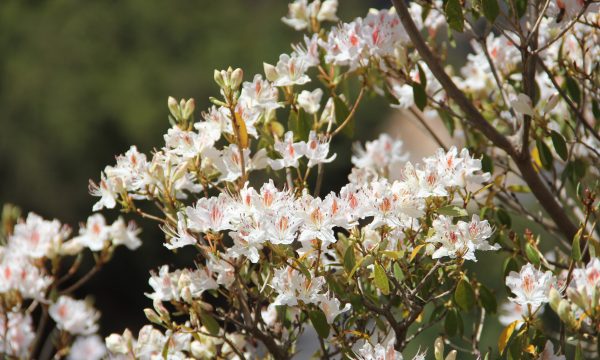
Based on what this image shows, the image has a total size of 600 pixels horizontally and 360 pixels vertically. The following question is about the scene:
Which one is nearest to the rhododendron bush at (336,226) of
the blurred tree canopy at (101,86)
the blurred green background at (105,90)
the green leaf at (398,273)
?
the green leaf at (398,273)

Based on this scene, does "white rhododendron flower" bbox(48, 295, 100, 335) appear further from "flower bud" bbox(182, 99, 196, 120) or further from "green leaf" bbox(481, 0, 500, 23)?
"green leaf" bbox(481, 0, 500, 23)

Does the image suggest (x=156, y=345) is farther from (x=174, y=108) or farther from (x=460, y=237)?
(x=460, y=237)

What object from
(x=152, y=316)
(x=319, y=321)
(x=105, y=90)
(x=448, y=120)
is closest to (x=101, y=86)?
(x=105, y=90)

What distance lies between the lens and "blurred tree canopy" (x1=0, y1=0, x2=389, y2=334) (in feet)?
19.1

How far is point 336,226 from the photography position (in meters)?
1.18

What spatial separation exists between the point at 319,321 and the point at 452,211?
0.23 m

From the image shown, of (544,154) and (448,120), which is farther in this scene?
(448,120)

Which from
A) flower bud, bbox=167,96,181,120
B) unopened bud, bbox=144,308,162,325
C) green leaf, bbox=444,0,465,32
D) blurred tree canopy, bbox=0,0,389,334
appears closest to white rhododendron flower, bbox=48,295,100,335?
unopened bud, bbox=144,308,162,325

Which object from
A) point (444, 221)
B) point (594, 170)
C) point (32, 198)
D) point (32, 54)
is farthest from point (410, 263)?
point (32, 54)

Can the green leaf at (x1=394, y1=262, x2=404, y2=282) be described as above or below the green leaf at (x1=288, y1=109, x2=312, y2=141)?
below

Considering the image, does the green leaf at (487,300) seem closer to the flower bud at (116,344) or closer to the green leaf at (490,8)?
the green leaf at (490,8)

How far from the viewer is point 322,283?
1.11 meters

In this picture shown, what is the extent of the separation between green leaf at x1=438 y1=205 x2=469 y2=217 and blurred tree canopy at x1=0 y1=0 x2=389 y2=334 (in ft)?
15.1

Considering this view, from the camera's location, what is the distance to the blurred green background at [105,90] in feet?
19.1
